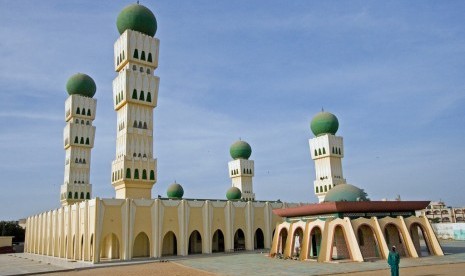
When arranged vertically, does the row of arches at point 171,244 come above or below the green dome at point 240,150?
below

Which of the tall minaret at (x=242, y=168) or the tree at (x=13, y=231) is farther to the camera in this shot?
the tree at (x=13, y=231)

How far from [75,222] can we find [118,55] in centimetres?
1698

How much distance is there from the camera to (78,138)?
5088 cm

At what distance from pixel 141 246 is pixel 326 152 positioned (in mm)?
24519

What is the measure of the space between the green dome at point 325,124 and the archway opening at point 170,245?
887 inches

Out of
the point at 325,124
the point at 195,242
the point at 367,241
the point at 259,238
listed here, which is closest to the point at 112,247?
the point at 195,242

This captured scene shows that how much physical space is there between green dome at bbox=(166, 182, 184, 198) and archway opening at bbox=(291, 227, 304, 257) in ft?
63.2

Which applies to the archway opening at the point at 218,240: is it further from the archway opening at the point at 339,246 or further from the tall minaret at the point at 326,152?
the archway opening at the point at 339,246

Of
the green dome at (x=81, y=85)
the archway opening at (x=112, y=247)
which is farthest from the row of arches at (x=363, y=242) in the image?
the green dome at (x=81, y=85)

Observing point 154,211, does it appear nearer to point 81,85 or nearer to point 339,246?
point 339,246

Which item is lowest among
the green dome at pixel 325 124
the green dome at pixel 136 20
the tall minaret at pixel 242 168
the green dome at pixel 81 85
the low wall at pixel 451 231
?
the low wall at pixel 451 231

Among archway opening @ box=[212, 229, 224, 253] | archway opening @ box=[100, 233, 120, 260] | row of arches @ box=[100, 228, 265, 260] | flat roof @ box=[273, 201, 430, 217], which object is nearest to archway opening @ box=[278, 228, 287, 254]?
flat roof @ box=[273, 201, 430, 217]

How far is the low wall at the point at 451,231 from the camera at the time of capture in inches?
1854

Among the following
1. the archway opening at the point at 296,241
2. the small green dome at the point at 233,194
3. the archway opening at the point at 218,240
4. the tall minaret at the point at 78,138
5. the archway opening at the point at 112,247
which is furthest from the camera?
the tall minaret at the point at 78,138
